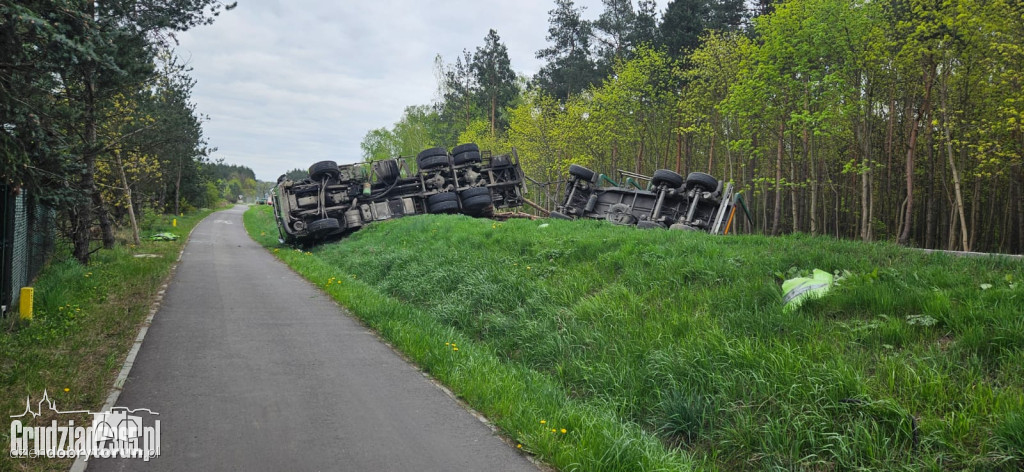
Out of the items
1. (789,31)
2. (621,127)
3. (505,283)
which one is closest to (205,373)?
(505,283)

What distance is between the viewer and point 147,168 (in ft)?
76.4

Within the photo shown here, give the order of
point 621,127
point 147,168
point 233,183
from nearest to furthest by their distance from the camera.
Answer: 1. point 147,168
2. point 621,127
3. point 233,183

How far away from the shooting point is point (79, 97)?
311 inches

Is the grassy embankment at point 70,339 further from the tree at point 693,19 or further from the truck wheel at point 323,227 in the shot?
the tree at point 693,19

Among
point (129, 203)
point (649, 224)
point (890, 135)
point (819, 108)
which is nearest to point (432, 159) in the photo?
point (649, 224)

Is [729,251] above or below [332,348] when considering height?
above

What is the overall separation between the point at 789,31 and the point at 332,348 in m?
19.2

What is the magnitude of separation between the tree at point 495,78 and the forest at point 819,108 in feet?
13.2

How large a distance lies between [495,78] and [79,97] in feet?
139

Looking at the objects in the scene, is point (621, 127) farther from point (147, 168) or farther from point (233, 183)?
point (233, 183)

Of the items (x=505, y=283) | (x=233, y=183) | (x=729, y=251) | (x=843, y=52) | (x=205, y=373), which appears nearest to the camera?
(x=205, y=373)

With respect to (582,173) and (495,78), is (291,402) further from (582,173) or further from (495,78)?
(495,78)

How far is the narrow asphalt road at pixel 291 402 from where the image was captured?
407 cm

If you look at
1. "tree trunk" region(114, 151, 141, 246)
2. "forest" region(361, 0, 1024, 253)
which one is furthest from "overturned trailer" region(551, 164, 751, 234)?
"tree trunk" region(114, 151, 141, 246)
